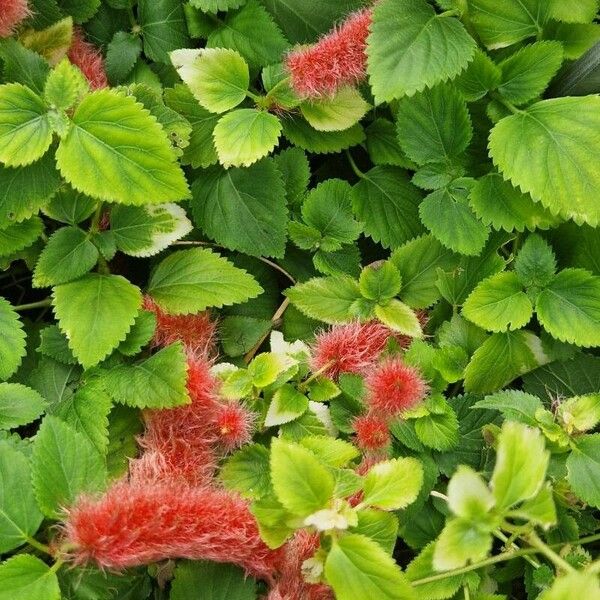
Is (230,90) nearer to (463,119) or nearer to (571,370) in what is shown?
(463,119)

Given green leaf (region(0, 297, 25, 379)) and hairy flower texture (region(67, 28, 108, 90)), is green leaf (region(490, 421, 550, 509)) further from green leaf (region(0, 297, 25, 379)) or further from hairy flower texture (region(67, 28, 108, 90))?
hairy flower texture (region(67, 28, 108, 90))

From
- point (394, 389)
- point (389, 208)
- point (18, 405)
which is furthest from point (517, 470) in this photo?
point (18, 405)

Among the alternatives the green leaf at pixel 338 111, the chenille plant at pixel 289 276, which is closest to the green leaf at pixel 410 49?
the chenille plant at pixel 289 276

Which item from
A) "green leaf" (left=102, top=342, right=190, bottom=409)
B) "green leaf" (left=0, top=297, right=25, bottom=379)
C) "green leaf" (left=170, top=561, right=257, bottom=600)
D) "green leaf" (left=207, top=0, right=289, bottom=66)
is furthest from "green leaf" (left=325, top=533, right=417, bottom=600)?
"green leaf" (left=207, top=0, right=289, bottom=66)

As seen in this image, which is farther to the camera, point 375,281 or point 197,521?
point 375,281

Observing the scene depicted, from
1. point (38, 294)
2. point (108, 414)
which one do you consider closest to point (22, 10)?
point (38, 294)

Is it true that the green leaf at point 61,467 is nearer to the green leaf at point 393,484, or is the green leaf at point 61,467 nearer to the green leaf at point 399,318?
the green leaf at point 393,484

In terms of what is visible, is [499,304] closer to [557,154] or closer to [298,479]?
[557,154]
